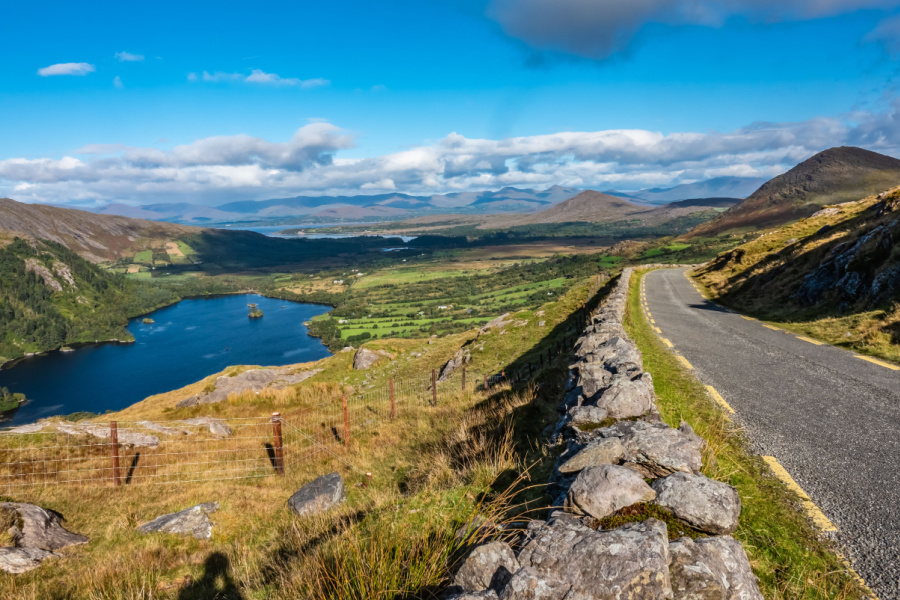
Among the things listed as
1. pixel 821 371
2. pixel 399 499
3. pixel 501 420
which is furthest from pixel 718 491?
pixel 821 371

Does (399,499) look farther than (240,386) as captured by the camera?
No

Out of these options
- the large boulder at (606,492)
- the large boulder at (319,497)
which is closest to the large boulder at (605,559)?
the large boulder at (606,492)

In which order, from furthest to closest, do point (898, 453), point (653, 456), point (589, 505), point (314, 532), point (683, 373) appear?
point (683, 373) → point (314, 532) → point (898, 453) → point (653, 456) → point (589, 505)

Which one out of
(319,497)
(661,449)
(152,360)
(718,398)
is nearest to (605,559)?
(661,449)

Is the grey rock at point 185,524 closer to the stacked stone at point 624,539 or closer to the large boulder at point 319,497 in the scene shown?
the large boulder at point 319,497

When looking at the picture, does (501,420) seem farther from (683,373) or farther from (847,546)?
(847,546)

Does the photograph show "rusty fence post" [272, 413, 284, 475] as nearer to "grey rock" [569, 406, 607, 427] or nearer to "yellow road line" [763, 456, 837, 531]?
"grey rock" [569, 406, 607, 427]

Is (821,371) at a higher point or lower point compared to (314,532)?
higher

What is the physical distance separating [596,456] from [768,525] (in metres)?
2.00

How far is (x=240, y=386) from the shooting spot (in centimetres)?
3597

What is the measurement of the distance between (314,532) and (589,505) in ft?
17.7

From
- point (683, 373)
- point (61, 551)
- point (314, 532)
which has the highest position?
point (683, 373)

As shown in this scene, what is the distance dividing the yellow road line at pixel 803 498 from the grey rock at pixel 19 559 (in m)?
12.0

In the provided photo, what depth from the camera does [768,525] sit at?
4.77 metres
